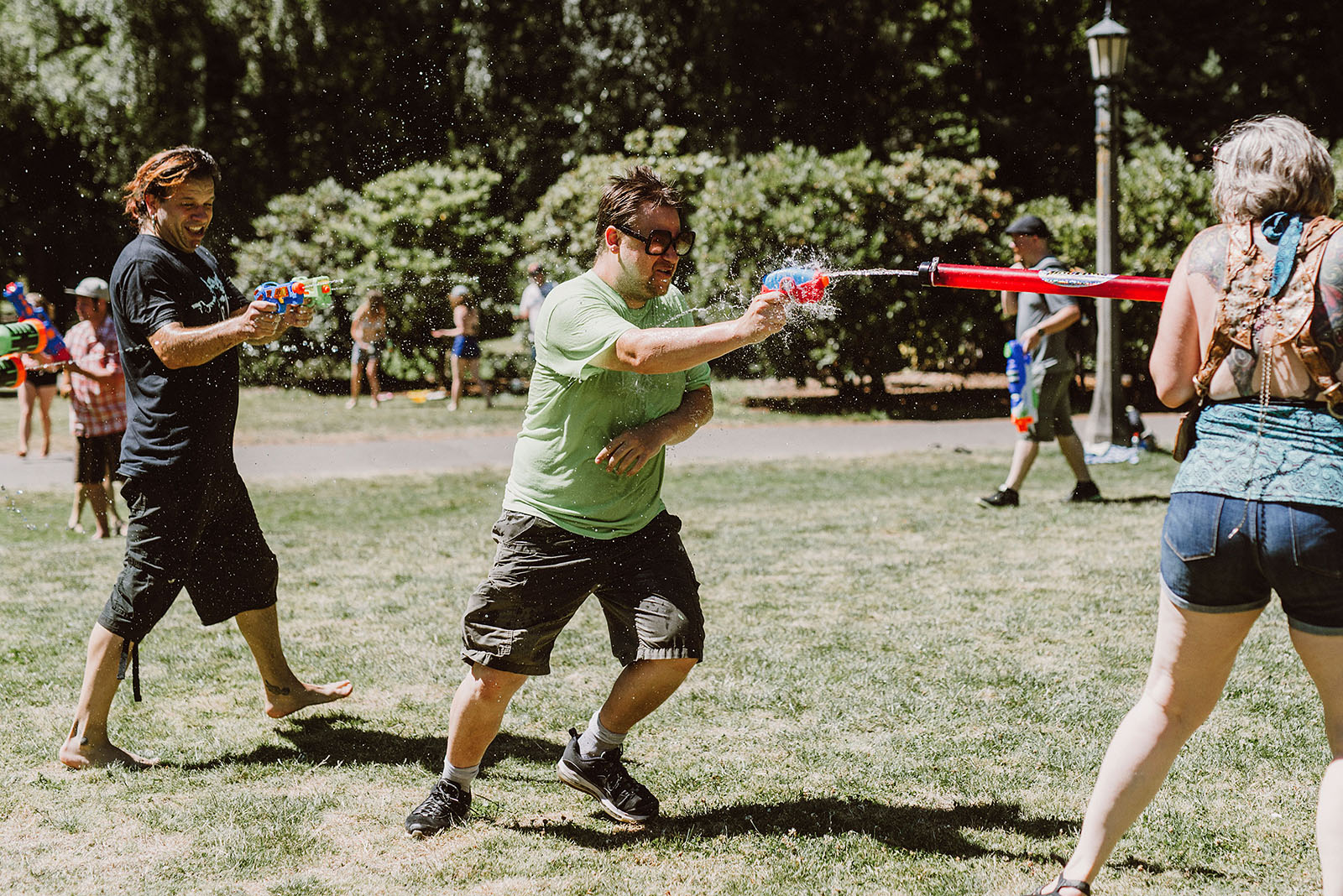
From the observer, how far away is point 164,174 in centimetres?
384

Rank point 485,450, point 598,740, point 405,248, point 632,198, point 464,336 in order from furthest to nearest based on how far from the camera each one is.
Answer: point 405,248 < point 464,336 < point 485,450 < point 598,740 < point 632,198

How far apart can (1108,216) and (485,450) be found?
635 centimetres

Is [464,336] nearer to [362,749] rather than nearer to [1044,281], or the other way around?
[362,749]

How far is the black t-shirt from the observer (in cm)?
382

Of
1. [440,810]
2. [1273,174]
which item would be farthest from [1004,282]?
[440,810]

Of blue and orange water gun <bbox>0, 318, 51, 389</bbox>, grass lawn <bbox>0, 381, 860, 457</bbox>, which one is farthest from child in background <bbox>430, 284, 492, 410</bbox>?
blue and orange water gun <bbox>0, 318, 51, 389</bbox>

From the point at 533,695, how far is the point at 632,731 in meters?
0.60

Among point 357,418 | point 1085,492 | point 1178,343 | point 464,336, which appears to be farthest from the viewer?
point 357,418

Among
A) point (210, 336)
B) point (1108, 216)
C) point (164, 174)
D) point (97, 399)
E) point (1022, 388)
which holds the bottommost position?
point (1022, 388)

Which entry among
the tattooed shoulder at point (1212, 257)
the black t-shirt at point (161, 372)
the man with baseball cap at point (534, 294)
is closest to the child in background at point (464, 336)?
the man with baseball cap at point (534, 294)

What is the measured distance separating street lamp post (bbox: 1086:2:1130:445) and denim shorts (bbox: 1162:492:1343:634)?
918 cm

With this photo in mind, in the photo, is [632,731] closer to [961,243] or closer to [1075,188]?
[961,243]

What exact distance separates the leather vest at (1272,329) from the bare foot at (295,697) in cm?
318

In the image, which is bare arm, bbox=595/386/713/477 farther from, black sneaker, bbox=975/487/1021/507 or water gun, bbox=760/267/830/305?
black sneaker, bbox=975/487/1021/507
